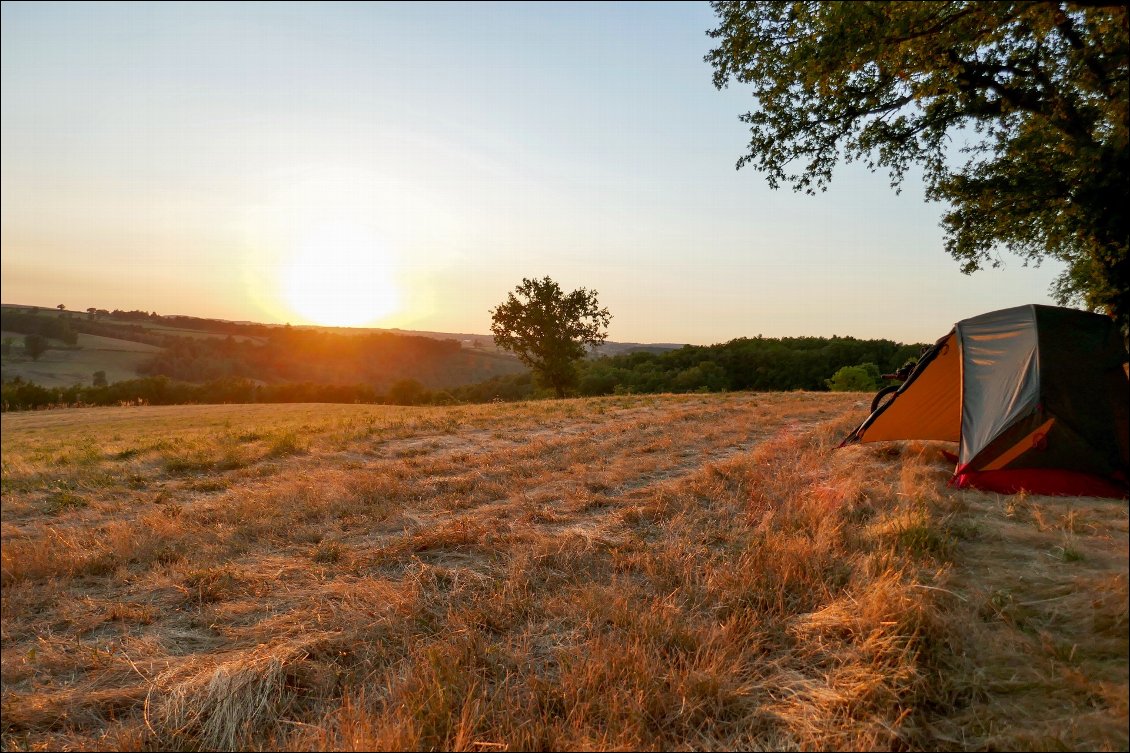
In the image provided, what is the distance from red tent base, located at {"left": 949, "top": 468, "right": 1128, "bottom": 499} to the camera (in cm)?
592

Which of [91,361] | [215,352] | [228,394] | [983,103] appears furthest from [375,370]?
[983,103]

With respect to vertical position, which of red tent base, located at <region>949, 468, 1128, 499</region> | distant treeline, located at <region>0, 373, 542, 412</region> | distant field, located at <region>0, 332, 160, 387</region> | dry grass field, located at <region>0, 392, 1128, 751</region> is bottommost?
distant treeline, located at <region>0, 373, 542, 412</region>

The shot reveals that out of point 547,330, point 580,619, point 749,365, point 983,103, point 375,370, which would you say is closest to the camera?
point 580,619

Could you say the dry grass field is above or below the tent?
below

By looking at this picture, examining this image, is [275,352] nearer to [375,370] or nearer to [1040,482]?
[375,370]

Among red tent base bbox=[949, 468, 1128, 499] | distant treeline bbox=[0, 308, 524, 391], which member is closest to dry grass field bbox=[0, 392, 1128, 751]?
red tent base bbox=[949, 468, 1128, 499]

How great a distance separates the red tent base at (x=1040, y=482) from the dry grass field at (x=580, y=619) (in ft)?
1.35

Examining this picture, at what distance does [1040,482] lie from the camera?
6.26 m

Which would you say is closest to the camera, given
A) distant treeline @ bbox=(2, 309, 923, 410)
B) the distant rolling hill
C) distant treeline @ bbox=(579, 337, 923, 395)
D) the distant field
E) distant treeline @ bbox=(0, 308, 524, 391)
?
the distant rolling hill

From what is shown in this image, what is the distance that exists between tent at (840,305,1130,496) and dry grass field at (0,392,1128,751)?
62 cm

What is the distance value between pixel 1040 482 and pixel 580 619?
583 centimetres

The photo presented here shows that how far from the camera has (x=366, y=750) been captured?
2.96m

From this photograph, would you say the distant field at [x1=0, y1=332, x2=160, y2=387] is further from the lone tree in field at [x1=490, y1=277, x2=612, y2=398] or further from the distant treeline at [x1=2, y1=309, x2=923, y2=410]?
the lone tree in field at [x1=490, y1=277, x2=612, y2=398]

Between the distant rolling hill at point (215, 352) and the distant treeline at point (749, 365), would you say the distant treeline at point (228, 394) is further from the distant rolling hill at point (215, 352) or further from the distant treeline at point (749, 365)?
the distant treeline at point (749, 365)
